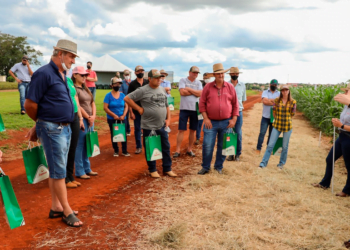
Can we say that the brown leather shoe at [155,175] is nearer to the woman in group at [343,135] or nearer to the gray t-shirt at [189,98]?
the gray t-shirt at [189,98]

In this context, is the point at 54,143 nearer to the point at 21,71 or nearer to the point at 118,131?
the point at 118,131

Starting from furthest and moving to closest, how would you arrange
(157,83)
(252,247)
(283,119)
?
1. (283,119)
2. (157,83)
3. (252,247)

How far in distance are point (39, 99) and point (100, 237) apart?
5.91 feet

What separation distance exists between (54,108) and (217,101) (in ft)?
10.8

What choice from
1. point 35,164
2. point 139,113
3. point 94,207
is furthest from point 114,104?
point 35,164

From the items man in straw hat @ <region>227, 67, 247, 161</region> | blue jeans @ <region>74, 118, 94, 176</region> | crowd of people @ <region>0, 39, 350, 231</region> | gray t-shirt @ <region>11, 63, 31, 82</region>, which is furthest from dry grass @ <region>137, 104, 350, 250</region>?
gray t-shirt @ <region>11, 63, 31, 82</region>

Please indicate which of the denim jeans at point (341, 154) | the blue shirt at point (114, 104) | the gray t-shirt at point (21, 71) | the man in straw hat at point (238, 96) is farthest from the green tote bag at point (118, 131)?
the gray t-shirt at point (21, 71)

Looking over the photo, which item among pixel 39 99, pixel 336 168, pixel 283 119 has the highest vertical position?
pixel 39 99

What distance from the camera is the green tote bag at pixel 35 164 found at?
4.02 metres

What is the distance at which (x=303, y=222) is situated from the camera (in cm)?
413

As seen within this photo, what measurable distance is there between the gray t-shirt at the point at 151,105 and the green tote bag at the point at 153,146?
7.0 inches

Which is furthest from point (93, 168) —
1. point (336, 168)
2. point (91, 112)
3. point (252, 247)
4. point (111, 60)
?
point (111, 60)

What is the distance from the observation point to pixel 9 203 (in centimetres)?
315

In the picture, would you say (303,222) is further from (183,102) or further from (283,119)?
(183,102)
